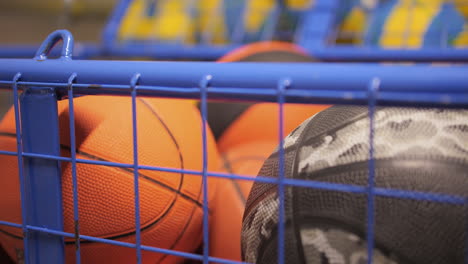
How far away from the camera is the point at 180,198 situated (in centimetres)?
72

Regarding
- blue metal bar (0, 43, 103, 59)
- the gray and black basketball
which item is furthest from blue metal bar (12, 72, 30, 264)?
blue metal bar (0, 43, 103, 59)

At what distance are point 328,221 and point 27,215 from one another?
39 cm

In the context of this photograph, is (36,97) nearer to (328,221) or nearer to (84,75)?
(84,75)

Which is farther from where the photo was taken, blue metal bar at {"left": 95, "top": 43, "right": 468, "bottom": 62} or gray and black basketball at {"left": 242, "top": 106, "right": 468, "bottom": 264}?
blue metal bar at {"left": 95, "top": 43, "right": 468, "bottom": 62}

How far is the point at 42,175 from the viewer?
606mm

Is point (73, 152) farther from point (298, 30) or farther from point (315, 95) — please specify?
point (298, 30)

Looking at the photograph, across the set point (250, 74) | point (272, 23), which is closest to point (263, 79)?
point (250, 74)

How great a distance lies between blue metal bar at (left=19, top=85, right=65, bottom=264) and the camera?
593 mm

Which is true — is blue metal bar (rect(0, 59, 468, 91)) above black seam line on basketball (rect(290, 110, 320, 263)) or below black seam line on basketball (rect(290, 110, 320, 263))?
above

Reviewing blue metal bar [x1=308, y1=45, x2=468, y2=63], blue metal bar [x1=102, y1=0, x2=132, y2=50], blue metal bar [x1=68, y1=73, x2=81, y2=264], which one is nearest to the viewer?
blue metal bar [x1=68, y1=73, x2=81, y2=264]

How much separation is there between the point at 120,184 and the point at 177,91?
0.69ft

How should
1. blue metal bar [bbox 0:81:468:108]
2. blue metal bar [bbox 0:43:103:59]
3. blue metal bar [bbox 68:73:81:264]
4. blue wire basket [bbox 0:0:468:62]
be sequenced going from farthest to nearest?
blue metal bar [bbox 0:43:103:59] < blue wire basket [bbox 0:0:468:62] < blue metal bar [bbox 68:73:81:264] < blue metal bar [bbox 0:81:468:108]

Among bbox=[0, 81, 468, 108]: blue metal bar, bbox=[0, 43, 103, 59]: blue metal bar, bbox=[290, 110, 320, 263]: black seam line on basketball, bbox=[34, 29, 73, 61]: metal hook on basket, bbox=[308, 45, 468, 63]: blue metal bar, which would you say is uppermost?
bbox=[0, 43, 103, 59]: blue metal bar

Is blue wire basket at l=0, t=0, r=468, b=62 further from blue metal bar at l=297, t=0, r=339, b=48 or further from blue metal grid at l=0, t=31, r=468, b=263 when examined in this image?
blue metal grid at l=0, t=31, r=468, b=263
